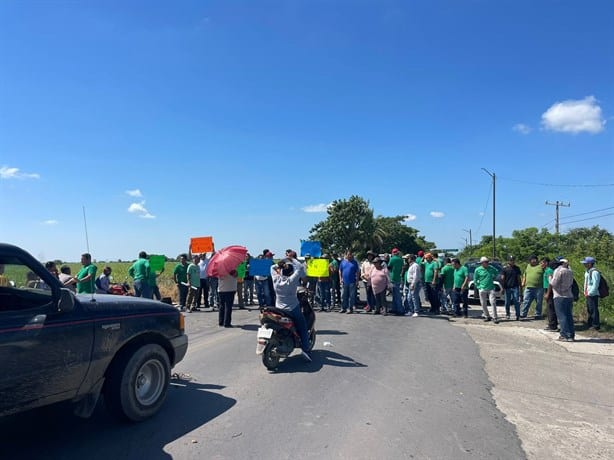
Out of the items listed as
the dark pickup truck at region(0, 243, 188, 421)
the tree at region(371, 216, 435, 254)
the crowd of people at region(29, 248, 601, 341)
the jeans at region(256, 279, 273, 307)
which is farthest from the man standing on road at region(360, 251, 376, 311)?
the tree at region(371, 216, 435, 254)

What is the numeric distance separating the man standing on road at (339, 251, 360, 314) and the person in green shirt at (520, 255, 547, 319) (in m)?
5.00

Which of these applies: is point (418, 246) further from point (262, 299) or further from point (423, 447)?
point (423, 447)

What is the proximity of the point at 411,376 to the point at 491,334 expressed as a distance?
4.90m

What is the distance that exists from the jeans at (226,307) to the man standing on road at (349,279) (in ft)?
13.3

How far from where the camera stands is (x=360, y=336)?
32.1ft

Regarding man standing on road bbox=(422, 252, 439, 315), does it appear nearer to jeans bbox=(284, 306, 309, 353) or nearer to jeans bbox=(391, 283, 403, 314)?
jeans bbox=(391, 283, 403, 314)

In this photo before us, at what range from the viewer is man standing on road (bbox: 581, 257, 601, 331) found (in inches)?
400

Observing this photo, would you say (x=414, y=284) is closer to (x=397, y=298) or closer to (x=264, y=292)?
(x=397, y=298)

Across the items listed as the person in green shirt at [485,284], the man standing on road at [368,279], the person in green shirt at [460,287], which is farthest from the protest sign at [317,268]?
the person in green shirt at [485,284]

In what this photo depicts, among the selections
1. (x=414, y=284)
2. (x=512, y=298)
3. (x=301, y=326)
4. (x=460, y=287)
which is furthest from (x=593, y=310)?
(x=301, y=326)

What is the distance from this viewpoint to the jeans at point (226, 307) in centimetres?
1088

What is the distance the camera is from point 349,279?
13680mm

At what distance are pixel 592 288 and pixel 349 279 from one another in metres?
6.37

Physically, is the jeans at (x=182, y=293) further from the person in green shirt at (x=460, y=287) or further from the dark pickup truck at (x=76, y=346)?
the dark pickup truck at (x=76, y=346)
